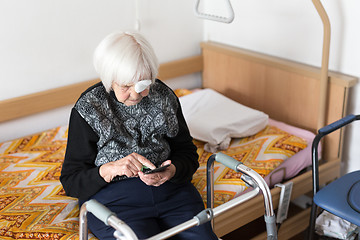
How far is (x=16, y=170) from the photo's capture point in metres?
2.07

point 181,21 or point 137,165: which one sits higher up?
point 181,21

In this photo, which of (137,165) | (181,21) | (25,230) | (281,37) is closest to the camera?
(137,165)

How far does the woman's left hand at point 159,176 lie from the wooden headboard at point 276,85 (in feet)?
3.31

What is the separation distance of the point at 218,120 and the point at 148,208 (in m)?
0.82

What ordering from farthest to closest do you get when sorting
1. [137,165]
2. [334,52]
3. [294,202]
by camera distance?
[294,202], [334,52], [137,165]

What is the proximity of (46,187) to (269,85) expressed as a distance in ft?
4.35

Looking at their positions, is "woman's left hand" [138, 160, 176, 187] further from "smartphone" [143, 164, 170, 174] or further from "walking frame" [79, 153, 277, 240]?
"walking frame" [79, 153, 277, 240]

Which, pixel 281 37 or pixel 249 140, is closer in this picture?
pixel 249 140

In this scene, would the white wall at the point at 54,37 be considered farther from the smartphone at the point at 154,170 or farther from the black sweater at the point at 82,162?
the smartphone at the point at 154,170

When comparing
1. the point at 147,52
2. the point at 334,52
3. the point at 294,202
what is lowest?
the point at 294,202

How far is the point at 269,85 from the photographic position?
2.51 m

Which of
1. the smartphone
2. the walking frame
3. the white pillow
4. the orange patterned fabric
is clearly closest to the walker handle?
the walking frame

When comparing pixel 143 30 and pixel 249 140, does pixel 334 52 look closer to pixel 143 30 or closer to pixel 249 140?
pixel 249 140

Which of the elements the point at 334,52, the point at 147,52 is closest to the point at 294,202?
the point at 334,52
